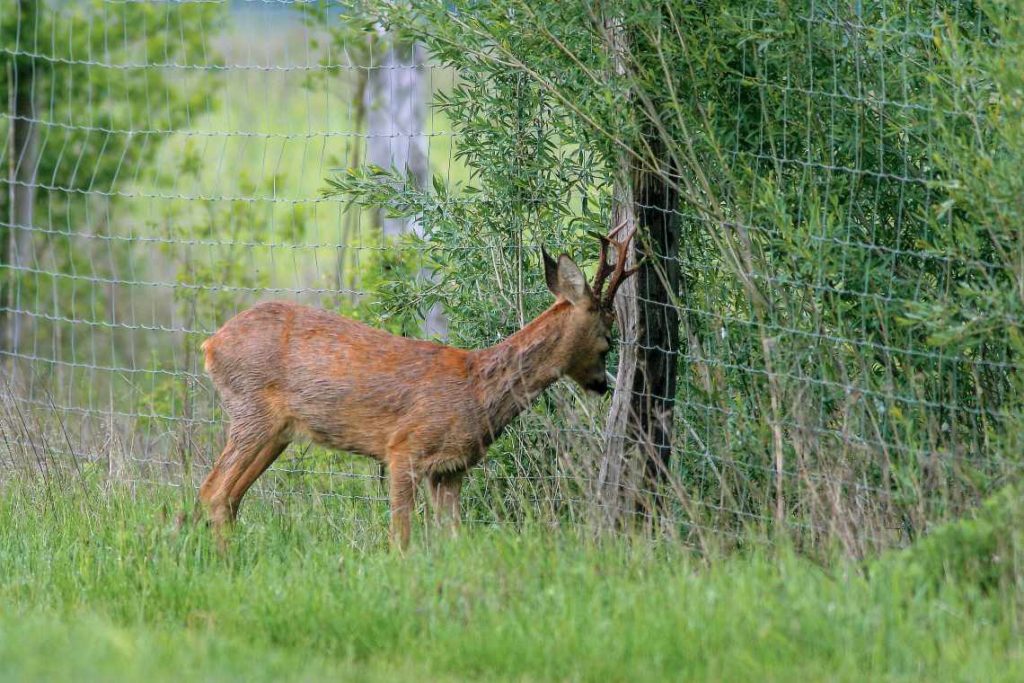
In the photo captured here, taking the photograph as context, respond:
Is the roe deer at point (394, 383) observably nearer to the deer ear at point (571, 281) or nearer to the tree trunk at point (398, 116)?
the deer ear at point (571, 281)

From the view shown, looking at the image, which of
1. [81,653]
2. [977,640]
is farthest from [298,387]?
[977,640]

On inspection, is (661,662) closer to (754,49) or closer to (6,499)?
(754,49)

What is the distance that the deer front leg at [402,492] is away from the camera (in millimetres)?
7609

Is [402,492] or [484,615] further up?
[402,492]

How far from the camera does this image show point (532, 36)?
754cm

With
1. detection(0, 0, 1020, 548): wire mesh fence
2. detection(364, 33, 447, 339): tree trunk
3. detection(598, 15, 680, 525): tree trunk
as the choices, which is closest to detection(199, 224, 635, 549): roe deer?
detection(598, 15, 680, 525): tree trunk

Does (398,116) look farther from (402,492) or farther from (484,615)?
(484,615)

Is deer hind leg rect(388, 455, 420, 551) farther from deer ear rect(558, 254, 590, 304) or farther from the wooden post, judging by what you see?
the wooden post

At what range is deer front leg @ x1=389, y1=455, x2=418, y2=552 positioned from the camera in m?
7.61

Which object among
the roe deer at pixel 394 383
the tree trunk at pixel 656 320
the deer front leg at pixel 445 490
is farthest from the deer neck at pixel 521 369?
the tree trunk at pixel 656 320

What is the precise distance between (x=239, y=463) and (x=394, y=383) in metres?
0.93

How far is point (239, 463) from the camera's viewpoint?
26.1 ft

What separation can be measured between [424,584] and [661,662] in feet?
3.85

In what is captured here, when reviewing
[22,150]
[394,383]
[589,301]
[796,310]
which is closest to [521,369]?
[589,301]
